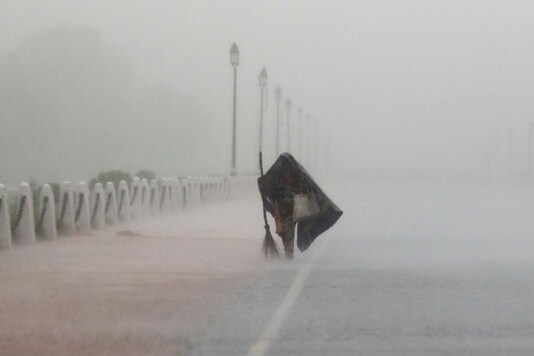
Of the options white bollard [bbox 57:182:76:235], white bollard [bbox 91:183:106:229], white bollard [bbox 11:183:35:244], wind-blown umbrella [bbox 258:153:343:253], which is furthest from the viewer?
white bollard [bbox 91:183:106:229]

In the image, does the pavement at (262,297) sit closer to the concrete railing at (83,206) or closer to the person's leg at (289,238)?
the person's leg at (289,238)

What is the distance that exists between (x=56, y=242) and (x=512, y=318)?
1421 cm

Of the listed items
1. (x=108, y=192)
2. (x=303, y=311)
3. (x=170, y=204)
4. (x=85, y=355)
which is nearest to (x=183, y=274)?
(x=303, y=311)

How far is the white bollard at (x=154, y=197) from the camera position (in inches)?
1567

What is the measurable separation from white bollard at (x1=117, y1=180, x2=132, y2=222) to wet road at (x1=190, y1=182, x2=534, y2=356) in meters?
9.01

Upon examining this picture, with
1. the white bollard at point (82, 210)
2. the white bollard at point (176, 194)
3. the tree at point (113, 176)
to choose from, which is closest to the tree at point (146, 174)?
the tree at point (113, 176)

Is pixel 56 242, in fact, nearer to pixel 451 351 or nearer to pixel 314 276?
pixel 314 276

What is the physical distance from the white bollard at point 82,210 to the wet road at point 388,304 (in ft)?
18.3

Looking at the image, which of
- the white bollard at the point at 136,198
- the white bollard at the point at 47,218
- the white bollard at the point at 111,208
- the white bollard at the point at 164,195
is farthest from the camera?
the white bollard at the point at 164,195

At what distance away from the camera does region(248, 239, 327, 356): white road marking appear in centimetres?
1135

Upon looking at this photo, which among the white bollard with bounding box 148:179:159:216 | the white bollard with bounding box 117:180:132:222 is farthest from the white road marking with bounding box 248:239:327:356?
the white bollard with bounding box 148:179:159:216

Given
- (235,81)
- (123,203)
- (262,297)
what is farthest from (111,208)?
(235,81)

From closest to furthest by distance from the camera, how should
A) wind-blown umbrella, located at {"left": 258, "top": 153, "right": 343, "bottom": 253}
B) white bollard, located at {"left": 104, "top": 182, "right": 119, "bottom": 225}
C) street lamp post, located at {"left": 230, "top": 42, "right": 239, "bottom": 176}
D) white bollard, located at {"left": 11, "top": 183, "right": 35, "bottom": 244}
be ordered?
1. wind-blown umbrella, located at {"left": 258, "top": 153, "right": 343, "bottom": 253}
2. white bollard, located at {"left": 11, "top": 183, "right": 35, "bottom": 244}
3. white bollard, located at {"left": 104, "top": 182, "right": 119, "bottom": 225}
4. street lamp post, located at {"left": 230, "top": 42, "right": 239, "bottom": 176}

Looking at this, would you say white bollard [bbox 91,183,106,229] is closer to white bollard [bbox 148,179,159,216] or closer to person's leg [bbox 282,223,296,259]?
white bollard [bbox 148,179,159,216]
